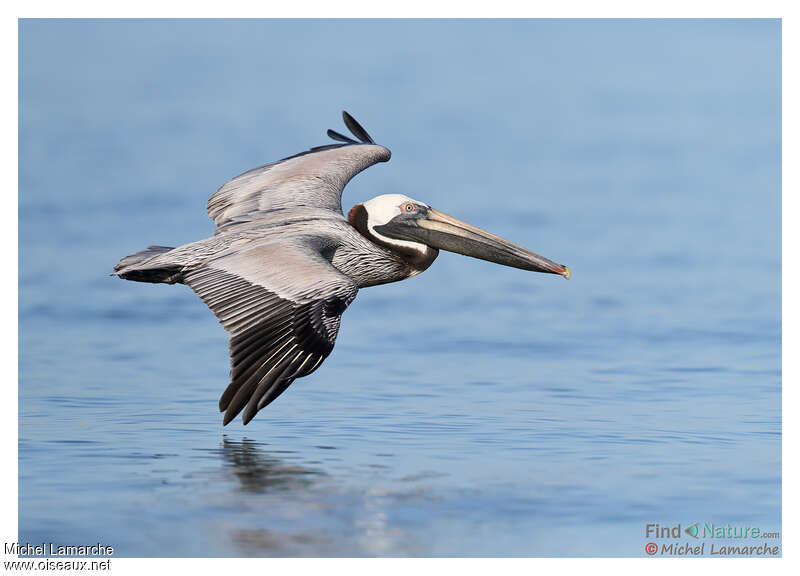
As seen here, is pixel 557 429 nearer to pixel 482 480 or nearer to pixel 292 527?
pixel 482 480

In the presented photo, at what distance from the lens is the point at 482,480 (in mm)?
7785

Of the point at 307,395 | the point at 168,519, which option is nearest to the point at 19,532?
the point at 168,519

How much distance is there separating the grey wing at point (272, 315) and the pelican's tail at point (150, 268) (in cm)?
54

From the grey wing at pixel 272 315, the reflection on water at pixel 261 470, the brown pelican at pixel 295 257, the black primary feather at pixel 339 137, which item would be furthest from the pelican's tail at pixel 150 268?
the black primary feather at pixel 339 137

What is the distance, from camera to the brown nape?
10.1 metres

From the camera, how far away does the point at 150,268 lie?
9242 mm

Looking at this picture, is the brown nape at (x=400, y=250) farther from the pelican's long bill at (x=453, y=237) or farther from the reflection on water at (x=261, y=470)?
the reflection on water at (x=261, y=470)

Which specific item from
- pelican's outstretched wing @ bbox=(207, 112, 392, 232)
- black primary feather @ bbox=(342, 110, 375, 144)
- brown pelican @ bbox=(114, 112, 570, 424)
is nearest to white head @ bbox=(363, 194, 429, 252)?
brown pelican @ bbox=(114, 112, 570, 424)

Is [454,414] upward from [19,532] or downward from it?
upward

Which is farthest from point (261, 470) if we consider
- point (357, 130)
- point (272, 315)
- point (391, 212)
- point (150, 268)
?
point (357, 130)

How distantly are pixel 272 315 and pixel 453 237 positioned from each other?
244cm

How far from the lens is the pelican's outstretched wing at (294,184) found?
10.4 meters

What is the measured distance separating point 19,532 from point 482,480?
8.46 feet

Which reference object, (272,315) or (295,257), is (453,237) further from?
(272,315)
